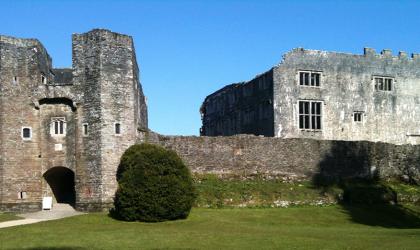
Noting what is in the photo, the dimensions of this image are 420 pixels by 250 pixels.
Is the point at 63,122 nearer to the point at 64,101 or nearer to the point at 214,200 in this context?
the point at 64,101

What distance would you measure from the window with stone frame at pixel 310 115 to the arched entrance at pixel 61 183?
19384 mm

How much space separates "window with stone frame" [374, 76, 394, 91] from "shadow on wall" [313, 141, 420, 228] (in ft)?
29.8

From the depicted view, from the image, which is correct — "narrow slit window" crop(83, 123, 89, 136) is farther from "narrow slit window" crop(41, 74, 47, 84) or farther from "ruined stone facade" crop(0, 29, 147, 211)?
"narrow slit window" crop(41, 74, 47, 84)

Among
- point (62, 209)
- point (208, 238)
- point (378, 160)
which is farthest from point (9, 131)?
point (378, 160)

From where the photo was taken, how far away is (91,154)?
3400 cm

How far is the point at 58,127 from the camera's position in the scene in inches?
1395

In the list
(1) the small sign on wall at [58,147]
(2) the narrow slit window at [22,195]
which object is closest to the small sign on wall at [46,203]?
(2) the narrow slit window at [22,195]

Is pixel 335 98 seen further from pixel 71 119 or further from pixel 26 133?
pixel 26 133

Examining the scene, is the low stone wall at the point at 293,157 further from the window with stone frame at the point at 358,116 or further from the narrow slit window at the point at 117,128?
the window with stone frame at the point at 358,116

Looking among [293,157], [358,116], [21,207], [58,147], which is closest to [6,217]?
[21,207]

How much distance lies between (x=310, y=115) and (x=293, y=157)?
28.7ft

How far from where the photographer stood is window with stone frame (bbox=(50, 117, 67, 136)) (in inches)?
1391

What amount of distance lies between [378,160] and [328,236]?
21.3 metres

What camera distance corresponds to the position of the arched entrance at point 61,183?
36281 mm
